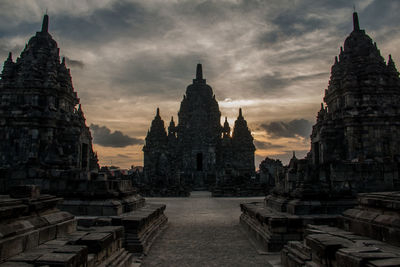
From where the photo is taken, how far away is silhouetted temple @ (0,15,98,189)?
18.1 m

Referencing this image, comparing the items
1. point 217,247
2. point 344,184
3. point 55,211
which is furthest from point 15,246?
point 344,184

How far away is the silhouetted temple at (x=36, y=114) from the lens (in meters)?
18.1

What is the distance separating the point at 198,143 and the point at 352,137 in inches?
998

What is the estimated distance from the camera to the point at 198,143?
140 ft

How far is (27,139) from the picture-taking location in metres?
18.4

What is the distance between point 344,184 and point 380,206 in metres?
4.18

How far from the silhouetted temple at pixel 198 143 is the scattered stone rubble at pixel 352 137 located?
68.0 feet

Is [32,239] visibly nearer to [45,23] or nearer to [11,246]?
[11,246]

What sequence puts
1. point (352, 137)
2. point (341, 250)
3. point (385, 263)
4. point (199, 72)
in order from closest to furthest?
point (385, 263), point (341, 250), point (352, 137), point (199, 72)

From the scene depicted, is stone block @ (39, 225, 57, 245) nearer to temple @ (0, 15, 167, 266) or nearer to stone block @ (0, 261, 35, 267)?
temple @ (0, 15, 167, 266)

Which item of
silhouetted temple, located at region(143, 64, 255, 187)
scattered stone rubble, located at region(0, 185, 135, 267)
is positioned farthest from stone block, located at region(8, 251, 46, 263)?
silhouetted temple, located at region(143, 64, 255, 187)

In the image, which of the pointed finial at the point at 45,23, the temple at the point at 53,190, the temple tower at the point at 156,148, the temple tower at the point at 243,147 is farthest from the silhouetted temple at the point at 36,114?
the temple tower at the point at 243,147

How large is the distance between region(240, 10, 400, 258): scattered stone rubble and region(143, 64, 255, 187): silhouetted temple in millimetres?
20717

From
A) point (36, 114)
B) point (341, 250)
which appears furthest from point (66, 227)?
point (36, 114)
